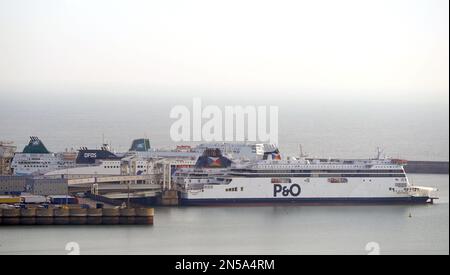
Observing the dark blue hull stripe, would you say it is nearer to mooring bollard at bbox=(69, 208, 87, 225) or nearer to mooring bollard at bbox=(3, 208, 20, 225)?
mooring bollard at bbox=(69, 208, 87, 225)

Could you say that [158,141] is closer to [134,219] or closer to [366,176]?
[366,176]

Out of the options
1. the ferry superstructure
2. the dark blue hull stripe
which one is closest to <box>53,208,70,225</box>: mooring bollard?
the dark blue hull stripe

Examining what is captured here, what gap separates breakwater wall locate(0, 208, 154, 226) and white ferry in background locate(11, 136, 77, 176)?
5477 mm

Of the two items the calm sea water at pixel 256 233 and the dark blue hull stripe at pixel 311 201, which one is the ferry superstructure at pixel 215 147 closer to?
the dark blue hull stripe at pixel 311 201

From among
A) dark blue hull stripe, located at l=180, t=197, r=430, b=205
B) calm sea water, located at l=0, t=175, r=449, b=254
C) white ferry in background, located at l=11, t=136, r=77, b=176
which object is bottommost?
calm sea water, located at l=0, t=175, r=449, b=254

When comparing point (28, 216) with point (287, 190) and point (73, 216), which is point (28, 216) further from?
point (287, 190)

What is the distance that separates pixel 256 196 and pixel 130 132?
14.8 m

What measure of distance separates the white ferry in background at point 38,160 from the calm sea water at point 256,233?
4067 millimetres

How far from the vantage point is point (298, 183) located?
28.5m

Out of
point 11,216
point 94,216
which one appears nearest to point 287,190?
point 94,216

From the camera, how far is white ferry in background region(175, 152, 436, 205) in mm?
28219

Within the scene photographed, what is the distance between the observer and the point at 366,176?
28.8 metres

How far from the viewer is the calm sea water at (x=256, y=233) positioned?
22.6 m
